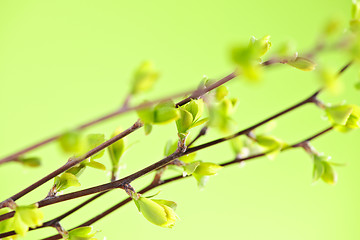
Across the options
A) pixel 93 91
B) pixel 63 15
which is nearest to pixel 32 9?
pixel 63 15

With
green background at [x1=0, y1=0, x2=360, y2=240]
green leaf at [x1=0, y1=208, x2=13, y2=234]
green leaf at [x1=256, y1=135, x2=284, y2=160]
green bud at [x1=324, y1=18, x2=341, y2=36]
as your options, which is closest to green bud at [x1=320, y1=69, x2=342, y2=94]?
green bud at [x1=324, y1=18, x2=341, y2=36]

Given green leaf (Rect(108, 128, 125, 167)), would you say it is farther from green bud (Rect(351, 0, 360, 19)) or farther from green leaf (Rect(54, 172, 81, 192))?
green bud (Rect(351, 0, 360, 19))

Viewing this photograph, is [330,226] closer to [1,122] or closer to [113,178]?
[1,122]

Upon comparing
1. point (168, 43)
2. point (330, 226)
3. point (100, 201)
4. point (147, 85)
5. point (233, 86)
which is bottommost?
point (147, 85)

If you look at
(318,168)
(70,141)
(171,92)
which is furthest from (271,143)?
(171,92)

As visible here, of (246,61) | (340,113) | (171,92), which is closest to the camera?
(246,61)

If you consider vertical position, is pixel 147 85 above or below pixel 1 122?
below

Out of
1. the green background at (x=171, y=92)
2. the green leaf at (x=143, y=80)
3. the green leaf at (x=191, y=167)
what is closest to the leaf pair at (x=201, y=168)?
the green leaf at (x=191, y=167)

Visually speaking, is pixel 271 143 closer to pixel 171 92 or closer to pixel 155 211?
pixel 155 211
